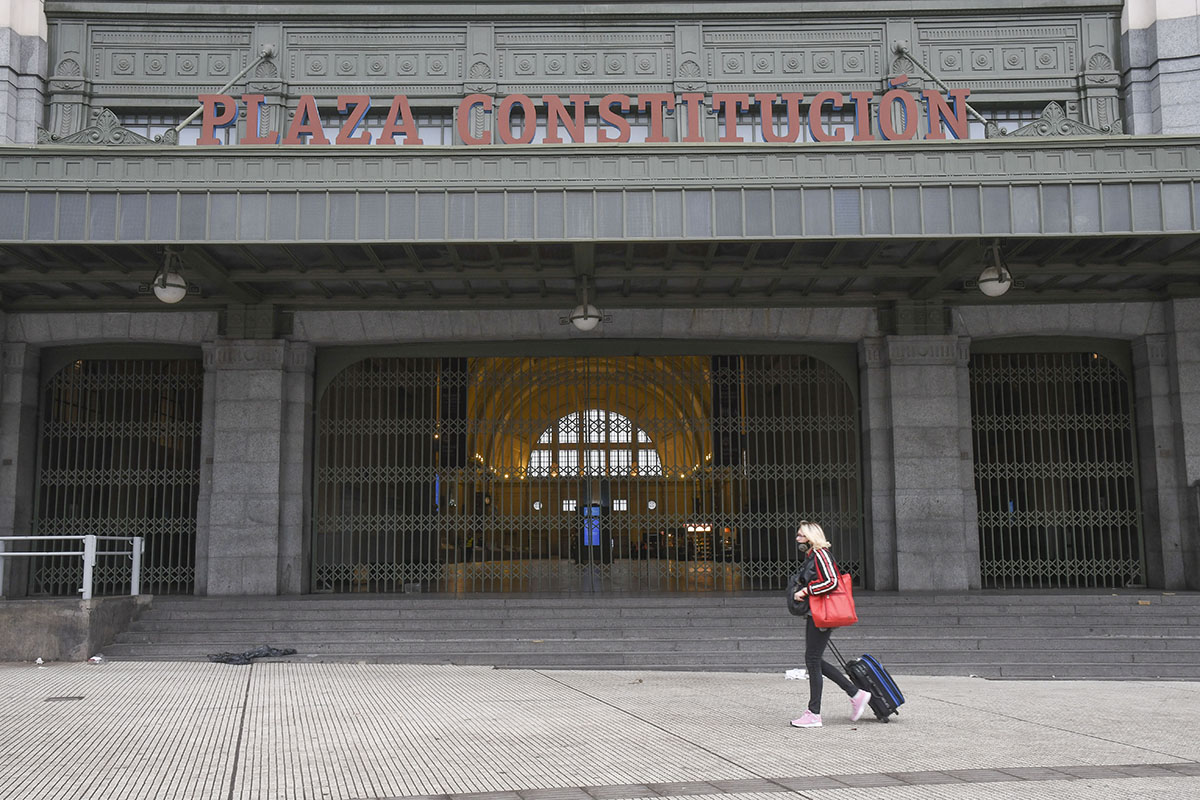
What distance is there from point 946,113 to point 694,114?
4.48m

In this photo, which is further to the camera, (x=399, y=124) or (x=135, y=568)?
(x=399, y=124)

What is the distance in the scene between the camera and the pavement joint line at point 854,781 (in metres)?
6.67

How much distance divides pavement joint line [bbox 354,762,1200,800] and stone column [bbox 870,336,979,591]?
11541mm

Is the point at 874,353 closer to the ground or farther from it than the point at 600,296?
closer to the ground

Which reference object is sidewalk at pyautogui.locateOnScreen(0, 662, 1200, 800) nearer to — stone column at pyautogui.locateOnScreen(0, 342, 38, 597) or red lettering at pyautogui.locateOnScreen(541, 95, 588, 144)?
stone column at pyautogui.locateOnScreen(0, 342, 38, 597)

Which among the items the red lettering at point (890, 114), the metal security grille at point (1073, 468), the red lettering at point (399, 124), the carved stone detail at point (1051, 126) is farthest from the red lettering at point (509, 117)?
the metal security grille at point (1073, 468)

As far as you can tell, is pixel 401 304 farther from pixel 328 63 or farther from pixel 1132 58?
pixel 1132 58

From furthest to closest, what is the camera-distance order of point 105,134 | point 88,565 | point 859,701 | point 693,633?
point 105,134 < point 693,633 < point 88,565 < point 859,701

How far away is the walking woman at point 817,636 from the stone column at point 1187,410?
12.8 meters

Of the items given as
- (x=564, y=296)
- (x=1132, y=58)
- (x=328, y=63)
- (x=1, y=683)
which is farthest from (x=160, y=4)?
(x=1132, y=58)

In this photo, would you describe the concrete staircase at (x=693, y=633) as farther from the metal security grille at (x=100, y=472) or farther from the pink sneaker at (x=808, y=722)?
the pink sneaker at (x=808, y=722)

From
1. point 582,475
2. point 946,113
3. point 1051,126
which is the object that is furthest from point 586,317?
point 946,113

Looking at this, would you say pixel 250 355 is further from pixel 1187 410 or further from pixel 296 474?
pixel 1187 410

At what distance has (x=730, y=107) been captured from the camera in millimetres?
19359
